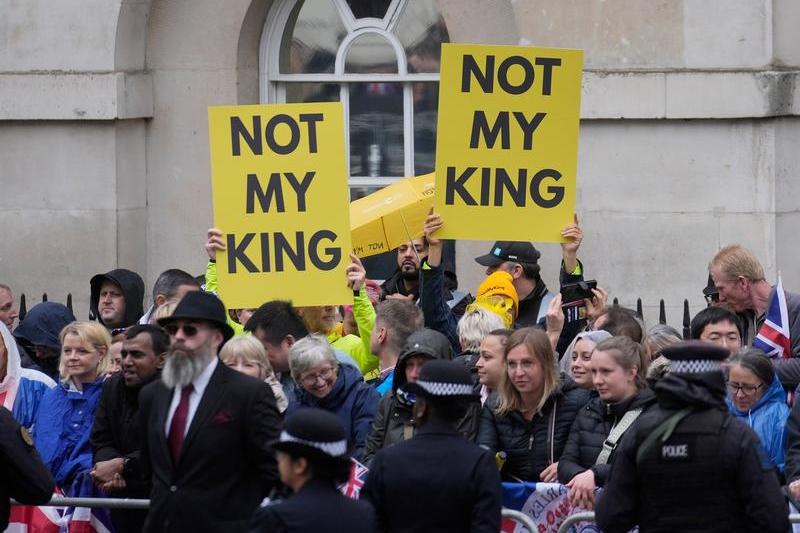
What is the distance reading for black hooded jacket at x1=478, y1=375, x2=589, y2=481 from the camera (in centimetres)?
877

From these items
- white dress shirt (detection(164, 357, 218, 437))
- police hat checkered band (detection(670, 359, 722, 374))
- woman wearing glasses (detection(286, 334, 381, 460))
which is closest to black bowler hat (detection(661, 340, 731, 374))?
police hat checkered band (detection(670, 359, 722, 374))

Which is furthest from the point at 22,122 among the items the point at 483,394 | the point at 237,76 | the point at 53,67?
the point at 483,394

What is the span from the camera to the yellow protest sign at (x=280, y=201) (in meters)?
10.6

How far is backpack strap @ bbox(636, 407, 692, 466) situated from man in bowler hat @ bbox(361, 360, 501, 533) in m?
0.56

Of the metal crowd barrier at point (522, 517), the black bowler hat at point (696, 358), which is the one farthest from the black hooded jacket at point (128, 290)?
the black bowler hat at point (696, 358)

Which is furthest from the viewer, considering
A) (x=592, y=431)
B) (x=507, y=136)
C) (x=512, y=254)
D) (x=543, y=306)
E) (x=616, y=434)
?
(x=512, y=254)

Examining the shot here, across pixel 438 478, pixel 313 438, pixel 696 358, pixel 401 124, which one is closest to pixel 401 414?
pixel 438 478

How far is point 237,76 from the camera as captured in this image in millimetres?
14859

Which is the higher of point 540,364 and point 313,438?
point 540,364

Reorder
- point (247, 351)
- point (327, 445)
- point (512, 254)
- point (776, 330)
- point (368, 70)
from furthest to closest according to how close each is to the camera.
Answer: point (368, 70)
point (512, 254)
point (776, 330)
point (247, 351)
point (327, 445)

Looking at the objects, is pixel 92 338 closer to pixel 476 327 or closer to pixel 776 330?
pixel 476 327

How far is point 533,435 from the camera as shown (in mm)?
8805

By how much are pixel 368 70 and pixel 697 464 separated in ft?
28.5

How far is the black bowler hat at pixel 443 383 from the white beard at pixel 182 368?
105 cm
